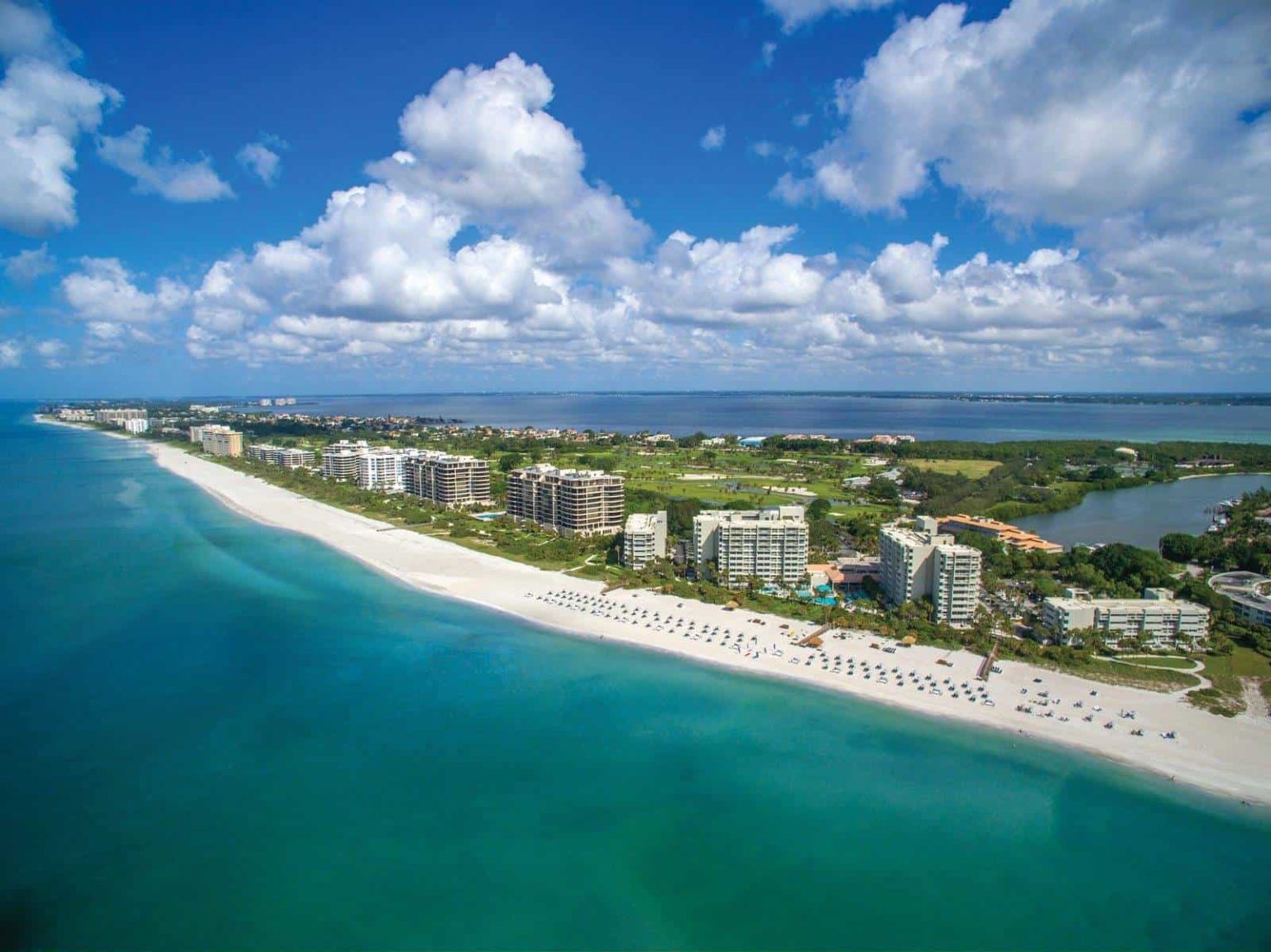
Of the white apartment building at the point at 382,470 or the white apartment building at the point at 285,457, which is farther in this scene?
the white apartment building at the point at 285,457

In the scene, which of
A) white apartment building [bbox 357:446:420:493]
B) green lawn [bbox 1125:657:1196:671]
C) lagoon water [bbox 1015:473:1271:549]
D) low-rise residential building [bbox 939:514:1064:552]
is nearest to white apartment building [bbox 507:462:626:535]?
low-rise residential building [bbox 939:514:1064:552]

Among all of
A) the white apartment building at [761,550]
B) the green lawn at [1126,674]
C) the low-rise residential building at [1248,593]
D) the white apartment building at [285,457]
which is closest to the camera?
the green lawn at [1126,674]

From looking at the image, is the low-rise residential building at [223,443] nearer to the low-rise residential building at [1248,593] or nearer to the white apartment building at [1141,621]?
the white apartment building at [1141,621]

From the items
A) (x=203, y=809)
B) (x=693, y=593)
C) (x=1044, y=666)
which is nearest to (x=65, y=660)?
(x=203, y=809)

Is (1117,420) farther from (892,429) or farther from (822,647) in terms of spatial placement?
(822,647)

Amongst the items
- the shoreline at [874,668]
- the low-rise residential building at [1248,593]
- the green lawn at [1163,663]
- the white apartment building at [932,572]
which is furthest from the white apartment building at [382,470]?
the low-rise residential building at [1248,593]

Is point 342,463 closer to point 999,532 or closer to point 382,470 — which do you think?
point 382,470
